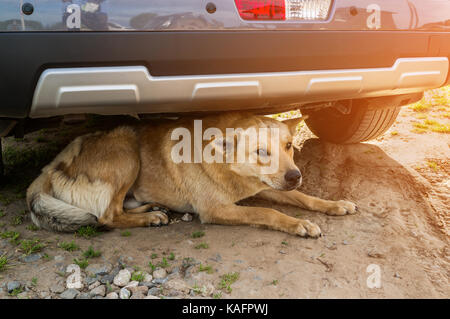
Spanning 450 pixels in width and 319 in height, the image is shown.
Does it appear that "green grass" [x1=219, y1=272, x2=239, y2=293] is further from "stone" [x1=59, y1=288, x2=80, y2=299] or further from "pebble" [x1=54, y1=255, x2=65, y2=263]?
"pebble" [x1=54, y1=255, x2=65, y2=263]

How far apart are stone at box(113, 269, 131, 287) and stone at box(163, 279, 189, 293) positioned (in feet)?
0.70

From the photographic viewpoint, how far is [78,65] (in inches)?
82.7

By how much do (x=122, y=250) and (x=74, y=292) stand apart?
1.60 feet

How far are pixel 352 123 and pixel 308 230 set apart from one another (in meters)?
1.46

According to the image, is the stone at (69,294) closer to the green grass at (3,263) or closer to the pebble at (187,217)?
the green grass at (3,263)

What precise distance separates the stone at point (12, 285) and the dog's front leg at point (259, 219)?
130cm

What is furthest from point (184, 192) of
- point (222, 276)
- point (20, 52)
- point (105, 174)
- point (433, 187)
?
point (433, 187)

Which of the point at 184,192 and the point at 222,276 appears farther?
the point at 184,192

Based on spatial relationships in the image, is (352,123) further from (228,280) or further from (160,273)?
(160,273)

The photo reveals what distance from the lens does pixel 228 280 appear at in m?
2.21

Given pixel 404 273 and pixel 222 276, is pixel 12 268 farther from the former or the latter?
pixel 404 273

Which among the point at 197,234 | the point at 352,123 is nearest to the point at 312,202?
the point at 197,234

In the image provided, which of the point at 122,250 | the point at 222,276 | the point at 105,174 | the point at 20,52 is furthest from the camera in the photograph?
the point at 105,174

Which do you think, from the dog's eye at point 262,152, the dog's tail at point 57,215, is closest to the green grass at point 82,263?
the dog's tail at point 57,215
